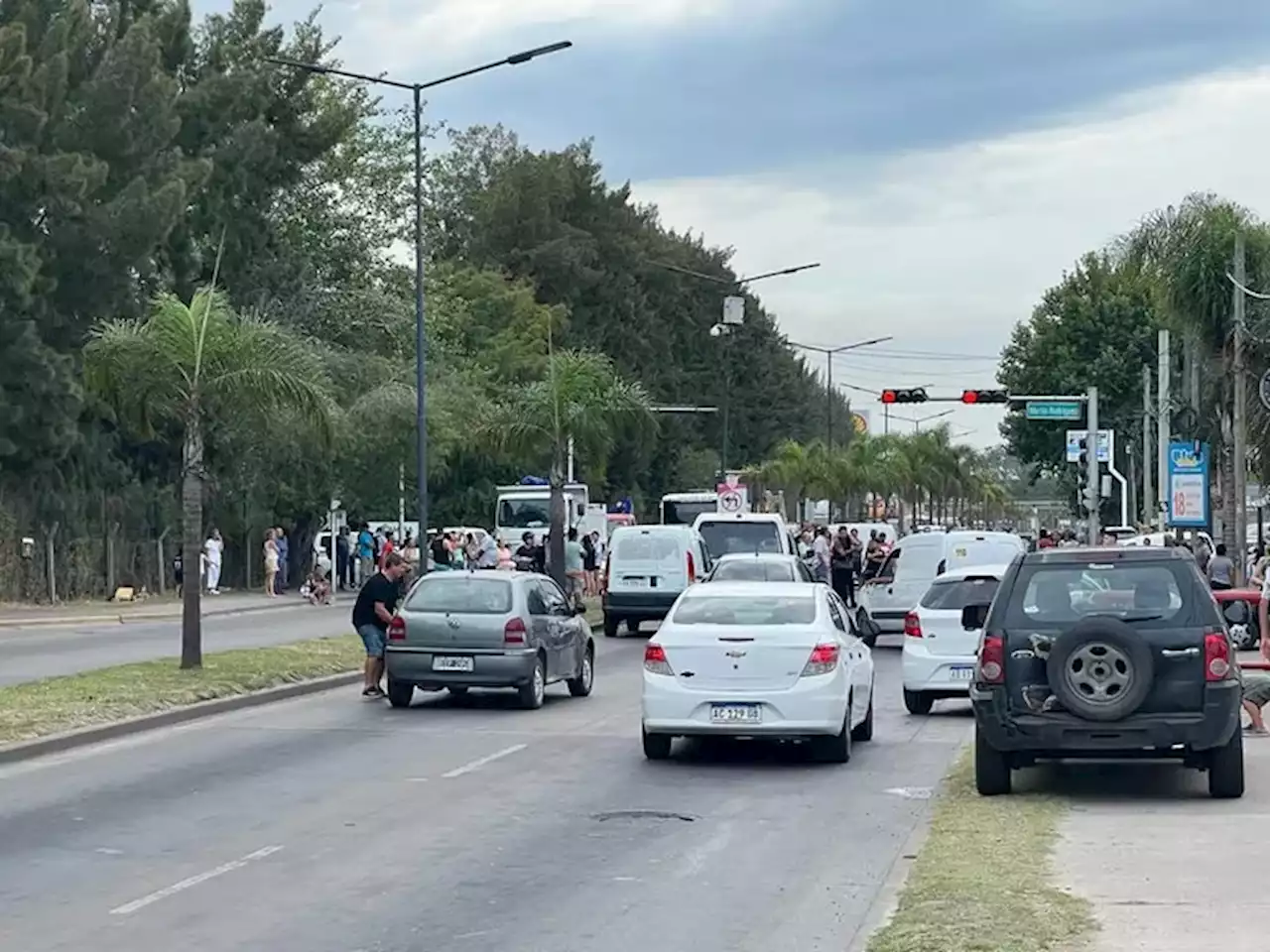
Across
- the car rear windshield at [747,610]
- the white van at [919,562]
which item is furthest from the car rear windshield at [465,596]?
the white van at [919,562]

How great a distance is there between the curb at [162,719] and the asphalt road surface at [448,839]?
29cm

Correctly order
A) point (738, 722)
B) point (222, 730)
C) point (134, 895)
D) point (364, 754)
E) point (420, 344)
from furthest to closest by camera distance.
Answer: point (420, 344) < point (222, 730) < point (364, 754) < point (738, 722) < point (134, 895)

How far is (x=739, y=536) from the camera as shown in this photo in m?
40.3

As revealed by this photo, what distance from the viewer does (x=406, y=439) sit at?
182ft

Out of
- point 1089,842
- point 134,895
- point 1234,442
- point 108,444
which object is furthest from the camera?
point 108,444

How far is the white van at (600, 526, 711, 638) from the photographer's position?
3619 cm

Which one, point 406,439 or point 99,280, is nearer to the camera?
point 99,280

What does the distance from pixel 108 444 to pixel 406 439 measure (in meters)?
8.25

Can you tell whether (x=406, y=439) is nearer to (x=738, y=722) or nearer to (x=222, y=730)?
(x=222, y=730)

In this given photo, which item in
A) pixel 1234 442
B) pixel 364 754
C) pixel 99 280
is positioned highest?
pixel 99 280

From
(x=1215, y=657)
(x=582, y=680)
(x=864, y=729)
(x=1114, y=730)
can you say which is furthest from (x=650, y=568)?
(x=1215, y=657)

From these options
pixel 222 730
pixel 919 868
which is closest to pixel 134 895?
pixel 919 868

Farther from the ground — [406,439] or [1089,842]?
[406,439]

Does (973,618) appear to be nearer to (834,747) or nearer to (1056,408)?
(834,747)
